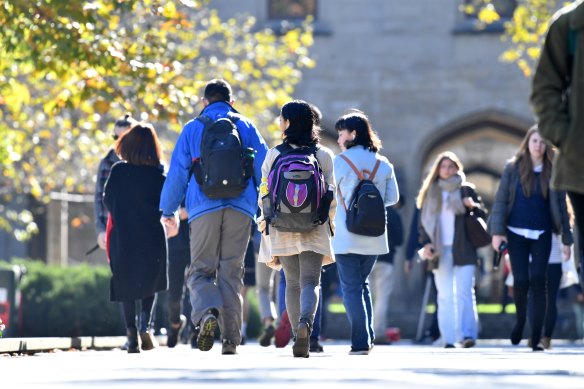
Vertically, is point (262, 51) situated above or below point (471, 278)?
above

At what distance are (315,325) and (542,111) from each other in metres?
5.79

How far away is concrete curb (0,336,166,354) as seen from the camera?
1308 cm

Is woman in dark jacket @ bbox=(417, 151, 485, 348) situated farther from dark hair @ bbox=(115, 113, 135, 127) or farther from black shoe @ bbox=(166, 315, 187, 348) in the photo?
dark hair @ bbox=(115, 113, 135, 127)

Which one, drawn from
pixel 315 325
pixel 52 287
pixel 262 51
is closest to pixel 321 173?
pixel 315 325

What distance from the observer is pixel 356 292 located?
40.0 ft

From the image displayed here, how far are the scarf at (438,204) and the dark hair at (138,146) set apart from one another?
11.1 ft

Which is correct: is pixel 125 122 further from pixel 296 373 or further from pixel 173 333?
pixel 296 373

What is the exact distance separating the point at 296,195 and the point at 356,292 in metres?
1.52

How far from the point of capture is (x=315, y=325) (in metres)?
13.1

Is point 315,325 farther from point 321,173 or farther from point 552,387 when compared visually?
point 552,387

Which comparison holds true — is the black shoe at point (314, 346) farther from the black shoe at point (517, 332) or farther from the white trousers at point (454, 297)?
the white trousers at point (454, 297)

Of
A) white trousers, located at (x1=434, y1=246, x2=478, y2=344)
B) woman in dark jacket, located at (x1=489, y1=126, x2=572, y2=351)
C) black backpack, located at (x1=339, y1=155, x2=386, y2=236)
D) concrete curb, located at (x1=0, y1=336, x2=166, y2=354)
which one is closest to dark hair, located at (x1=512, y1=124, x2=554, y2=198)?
woman in dark jacket, located at (x1=489, y1=126, x2=572, y2=351)

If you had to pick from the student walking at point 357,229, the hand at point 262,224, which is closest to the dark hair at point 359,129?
the student walking at point 357,229

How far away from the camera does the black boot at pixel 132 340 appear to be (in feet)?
42.9
